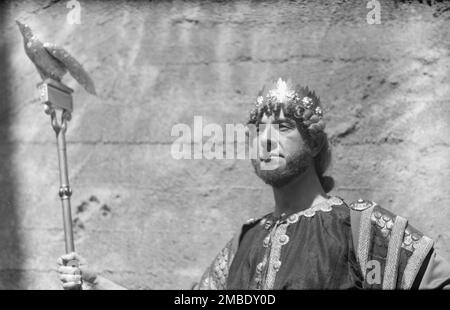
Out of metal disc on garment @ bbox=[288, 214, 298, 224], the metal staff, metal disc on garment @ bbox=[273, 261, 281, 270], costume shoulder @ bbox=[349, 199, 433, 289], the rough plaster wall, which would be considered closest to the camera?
costume shoulder @ bbox=[349, 199, 433, 289]

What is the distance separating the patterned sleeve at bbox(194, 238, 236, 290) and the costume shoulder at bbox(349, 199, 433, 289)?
589 mm

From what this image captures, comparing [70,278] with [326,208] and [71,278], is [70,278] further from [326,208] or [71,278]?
[326,208]

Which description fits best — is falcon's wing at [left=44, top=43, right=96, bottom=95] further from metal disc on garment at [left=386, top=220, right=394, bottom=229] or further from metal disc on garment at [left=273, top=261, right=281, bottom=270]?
metal disc on garment at [left=386, top=220, right=394, bottom=229]

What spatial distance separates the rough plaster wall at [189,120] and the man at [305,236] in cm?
61


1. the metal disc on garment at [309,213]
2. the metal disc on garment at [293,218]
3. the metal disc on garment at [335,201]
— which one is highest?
the metal disc on garment at [335,201]

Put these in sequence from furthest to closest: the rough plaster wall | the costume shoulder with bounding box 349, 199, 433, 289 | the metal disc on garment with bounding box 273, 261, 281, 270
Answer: the rough plaster wall < the metal disc on garment with bounding box 273, 261, 281, 270 < the costume shoulder with bounding box 349, 199, 433, 289

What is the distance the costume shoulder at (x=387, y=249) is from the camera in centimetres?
402

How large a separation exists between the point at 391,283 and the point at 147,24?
75.9 inches

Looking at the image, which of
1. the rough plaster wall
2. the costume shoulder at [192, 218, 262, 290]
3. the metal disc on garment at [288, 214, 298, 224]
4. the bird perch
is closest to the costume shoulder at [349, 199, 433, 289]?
the metal disc on garment at [288, 214, 298, 224]

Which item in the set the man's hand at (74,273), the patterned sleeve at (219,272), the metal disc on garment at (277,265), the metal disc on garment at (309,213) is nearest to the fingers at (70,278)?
the man's hand at (74,273)

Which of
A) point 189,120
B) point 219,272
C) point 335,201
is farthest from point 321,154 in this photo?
point 189,120

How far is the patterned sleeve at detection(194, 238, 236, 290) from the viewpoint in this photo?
175 inches

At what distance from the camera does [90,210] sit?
520 centimetres

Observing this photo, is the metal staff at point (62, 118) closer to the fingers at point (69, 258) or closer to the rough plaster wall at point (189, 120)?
the fingers at point (69, 258)
